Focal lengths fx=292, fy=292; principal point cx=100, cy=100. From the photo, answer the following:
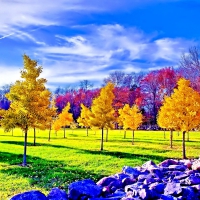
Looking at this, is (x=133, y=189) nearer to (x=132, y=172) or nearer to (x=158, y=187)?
(x=158, y=187)

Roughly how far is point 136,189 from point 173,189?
122 cm

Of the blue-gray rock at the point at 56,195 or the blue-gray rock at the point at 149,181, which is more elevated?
the blue-gray rock at the point at 149,181

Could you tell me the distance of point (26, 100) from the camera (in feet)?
77.8

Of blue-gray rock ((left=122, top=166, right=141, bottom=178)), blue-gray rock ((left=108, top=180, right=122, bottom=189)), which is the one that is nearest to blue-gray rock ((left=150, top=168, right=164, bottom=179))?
blue-gray rock ((left=122, top=166, right=141, bottom=178))

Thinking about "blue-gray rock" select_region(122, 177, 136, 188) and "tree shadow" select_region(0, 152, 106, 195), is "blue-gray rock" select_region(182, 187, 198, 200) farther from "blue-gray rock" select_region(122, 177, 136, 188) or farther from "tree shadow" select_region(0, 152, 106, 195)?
"tree shadow" select_region(0, 152, 106, 195)

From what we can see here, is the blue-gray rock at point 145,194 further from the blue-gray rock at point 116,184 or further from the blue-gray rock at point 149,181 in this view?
the blue-gray rock at point 116,184

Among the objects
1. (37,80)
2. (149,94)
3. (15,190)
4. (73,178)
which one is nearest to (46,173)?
(73,178)

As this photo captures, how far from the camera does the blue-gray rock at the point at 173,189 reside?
9500 millimetres

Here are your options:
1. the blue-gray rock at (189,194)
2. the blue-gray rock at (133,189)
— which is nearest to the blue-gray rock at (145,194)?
the blue-gray rock at (133,189)

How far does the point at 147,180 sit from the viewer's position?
1067cm

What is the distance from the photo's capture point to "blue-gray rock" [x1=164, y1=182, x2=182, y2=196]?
9500mm

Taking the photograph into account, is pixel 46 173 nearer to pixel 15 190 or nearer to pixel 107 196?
pixel 15 190

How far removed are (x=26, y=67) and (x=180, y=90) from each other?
13.9m

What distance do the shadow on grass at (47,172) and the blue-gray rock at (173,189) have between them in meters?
6.92
